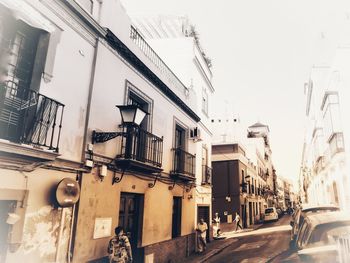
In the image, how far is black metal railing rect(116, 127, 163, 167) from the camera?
7043 millimetres

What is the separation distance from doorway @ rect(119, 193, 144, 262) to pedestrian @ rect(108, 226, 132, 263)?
1.18m

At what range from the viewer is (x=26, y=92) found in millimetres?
4719

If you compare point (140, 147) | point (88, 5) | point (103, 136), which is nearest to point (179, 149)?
point (140, 147)

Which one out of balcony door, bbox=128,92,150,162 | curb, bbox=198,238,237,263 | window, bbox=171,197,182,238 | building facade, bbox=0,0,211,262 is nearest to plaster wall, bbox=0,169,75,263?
building facade, bbox=0,0,211,262

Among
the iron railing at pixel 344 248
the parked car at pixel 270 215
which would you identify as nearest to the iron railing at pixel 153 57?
the iron railing at pixel 344 248

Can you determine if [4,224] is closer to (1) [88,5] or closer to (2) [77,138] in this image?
(2) [77,138]

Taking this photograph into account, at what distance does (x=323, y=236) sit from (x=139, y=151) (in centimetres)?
468

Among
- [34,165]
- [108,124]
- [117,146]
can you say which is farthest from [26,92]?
[117,146]

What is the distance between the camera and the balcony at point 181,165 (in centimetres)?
1017

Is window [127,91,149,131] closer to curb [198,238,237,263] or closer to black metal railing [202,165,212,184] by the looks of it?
curb [198,238,237,263]

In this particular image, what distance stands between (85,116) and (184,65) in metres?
7.66

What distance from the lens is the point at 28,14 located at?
462 cm

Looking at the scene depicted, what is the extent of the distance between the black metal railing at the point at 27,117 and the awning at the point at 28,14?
108 centimetres

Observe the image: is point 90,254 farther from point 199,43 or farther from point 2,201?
point 199,43
